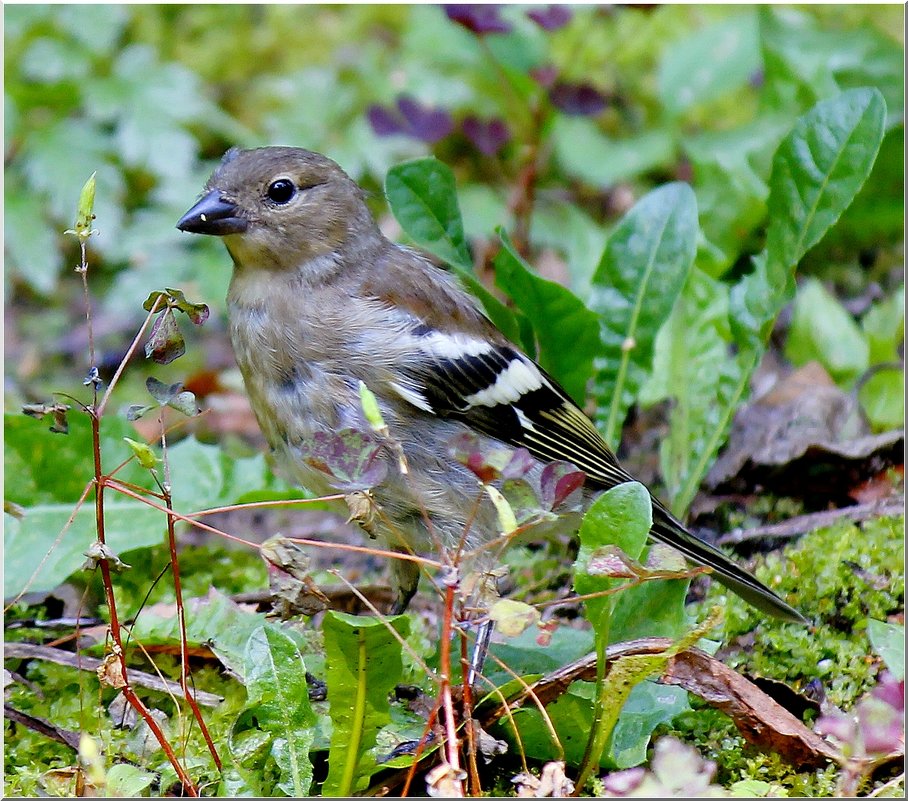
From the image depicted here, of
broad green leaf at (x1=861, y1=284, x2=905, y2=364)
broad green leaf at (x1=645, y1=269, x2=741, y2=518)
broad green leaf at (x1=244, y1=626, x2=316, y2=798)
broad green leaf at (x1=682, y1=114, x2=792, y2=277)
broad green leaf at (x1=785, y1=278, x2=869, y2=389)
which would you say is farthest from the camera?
broad green leaf at (x1=682, y1=114, x2=792, y2=277)

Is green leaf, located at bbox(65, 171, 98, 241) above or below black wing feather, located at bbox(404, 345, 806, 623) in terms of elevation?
above

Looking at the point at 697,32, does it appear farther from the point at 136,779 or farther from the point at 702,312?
the point at 136,779

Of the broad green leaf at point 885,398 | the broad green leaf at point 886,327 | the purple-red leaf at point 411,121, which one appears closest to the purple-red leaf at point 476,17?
the purple-red leaf at point 411,121

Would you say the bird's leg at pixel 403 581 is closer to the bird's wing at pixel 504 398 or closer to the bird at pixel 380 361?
the bird at pixel 380 361

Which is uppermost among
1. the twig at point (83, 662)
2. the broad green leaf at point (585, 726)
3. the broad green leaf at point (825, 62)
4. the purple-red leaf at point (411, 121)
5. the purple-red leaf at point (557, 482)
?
the broad green leaf at point (825, 62)

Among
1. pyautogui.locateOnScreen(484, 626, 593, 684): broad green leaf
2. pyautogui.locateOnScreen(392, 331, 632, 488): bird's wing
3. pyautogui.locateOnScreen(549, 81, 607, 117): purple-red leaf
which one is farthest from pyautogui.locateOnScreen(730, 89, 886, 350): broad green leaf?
pyautogui.locateOnScreen(549, 81, 607, 117): purple-red leaf

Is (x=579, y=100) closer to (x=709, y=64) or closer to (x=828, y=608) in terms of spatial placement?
(x=709, y=64)

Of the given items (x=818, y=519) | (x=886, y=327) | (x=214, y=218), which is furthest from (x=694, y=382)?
(x=214, y=218)

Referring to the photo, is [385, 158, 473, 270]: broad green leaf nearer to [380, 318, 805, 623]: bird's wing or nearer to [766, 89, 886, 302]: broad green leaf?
Result: [380, 318, 805, 623]: bird's wing
